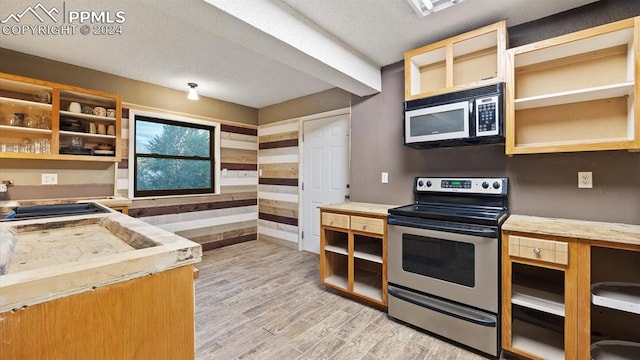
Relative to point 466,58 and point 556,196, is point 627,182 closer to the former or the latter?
point 556,196

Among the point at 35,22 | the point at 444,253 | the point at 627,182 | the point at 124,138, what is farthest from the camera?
the point at 124,138

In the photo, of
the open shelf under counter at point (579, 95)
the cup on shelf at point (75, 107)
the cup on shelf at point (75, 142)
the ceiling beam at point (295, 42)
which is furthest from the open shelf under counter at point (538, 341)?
the cup on shelf at point (75, 107)

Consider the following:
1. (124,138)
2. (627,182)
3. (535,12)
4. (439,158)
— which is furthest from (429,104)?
(124,138)

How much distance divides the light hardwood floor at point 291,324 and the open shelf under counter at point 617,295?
804 millimetres

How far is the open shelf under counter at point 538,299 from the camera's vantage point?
1.59m

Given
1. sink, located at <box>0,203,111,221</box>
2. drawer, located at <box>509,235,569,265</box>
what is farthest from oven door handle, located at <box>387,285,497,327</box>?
sink, located at <box>0,203,111,221</box>

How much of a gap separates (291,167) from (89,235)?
308 centimetres

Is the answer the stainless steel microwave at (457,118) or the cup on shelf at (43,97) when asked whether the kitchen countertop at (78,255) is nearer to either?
the stainless steel microwave at (457,118)

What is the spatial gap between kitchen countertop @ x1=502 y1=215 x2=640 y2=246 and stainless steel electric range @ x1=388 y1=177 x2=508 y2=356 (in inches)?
4.8

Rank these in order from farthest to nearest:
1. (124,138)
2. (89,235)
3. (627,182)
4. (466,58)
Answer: (124,138) → (466,58) → (627,182) → (89,235)

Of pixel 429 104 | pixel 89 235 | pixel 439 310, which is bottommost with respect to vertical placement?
pixel 439 310

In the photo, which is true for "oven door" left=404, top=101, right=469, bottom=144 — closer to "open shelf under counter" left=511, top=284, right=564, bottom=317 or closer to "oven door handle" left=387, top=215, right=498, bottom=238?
"oven door handle" left=387, top=215, right=498, bottom=238

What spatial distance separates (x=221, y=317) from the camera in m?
2.23

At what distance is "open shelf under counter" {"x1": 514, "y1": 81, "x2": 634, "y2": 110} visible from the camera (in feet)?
5.26
